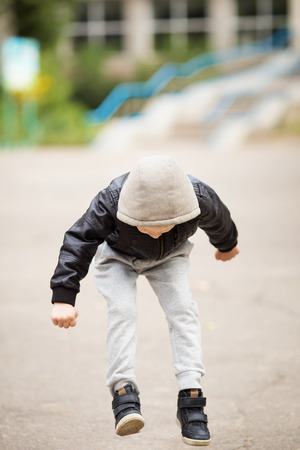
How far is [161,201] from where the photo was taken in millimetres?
2779

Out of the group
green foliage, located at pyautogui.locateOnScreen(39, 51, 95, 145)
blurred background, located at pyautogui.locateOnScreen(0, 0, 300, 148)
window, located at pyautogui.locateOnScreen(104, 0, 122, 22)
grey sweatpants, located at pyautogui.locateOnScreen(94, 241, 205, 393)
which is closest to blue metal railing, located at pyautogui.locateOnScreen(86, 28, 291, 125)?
blurred background, located at pyautogui.locateOnScreen(0, 0, 300, 148)

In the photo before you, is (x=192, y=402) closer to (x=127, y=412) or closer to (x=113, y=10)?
(x=127, y=412)

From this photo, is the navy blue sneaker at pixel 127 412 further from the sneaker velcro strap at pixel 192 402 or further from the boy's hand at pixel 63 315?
the boy's hand at pixel 63 315

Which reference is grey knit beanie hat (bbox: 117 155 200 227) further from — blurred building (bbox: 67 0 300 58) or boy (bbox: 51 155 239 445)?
blurred building (bbox: 67 0 300 58)

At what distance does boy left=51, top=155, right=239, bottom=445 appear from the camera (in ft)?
9.20

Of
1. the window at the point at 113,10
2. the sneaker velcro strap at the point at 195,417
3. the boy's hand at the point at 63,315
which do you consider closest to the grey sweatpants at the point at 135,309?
the sneaker velcro strap at the point at 195,417

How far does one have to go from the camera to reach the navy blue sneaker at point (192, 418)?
292cm

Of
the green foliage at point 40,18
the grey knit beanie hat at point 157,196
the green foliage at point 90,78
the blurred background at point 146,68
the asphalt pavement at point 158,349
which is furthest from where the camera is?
the green foliage at point 90,78

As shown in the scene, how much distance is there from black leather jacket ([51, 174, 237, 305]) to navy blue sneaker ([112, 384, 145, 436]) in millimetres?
448

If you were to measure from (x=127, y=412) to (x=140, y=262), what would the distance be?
0.64 metres

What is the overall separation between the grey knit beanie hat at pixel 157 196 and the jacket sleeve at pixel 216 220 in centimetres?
29

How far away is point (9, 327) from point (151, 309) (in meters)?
1.10

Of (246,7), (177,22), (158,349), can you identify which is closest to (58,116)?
(177,22)

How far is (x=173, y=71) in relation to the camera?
2869 centimetres
